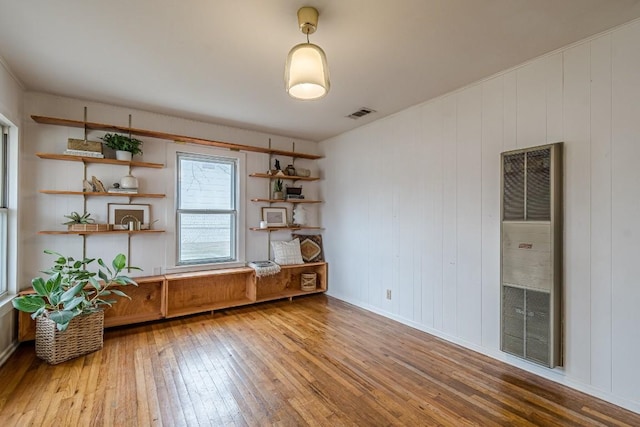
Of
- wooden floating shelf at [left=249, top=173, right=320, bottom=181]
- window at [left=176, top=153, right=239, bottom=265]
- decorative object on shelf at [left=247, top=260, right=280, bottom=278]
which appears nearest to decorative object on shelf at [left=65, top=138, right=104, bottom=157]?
window at [left=176, top=153, right=239, bottom=265]

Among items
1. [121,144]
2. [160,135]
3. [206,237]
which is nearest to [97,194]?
[121,144]

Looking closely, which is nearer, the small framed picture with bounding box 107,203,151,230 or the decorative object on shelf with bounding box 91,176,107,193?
the decorative object on shelf with bounding box 91,176,107,193

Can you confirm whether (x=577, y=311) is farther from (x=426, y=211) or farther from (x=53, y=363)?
(x=53, y=363)

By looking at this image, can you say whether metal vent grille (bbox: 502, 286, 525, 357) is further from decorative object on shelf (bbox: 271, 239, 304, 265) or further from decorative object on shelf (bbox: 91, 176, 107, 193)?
decorative object on shelf (bbox: 91, 176, 107, 193)

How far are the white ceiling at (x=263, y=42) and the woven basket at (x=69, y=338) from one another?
222 cm

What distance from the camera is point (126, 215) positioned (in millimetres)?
3645

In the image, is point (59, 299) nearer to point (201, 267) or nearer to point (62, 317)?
point (62, 317)

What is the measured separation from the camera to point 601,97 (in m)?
2.20

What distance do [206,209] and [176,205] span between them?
39 centimetres

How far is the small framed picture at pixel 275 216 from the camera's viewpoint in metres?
4.70

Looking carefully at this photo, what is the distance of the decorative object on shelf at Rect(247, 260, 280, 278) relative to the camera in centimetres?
420

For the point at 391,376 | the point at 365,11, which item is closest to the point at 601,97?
the point at 365,11

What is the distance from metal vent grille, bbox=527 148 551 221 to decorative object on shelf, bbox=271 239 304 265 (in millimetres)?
3136

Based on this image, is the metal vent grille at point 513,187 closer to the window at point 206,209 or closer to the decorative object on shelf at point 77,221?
the window at point 206,209
